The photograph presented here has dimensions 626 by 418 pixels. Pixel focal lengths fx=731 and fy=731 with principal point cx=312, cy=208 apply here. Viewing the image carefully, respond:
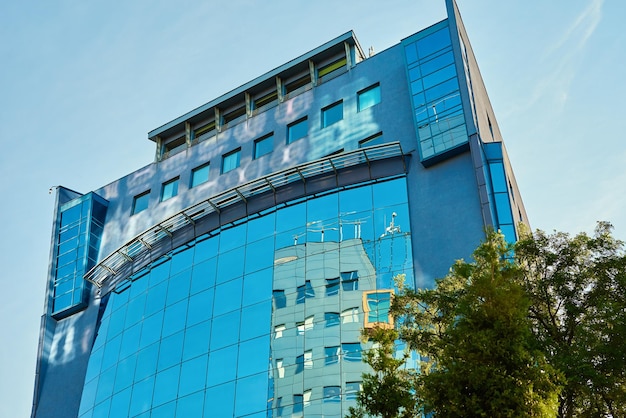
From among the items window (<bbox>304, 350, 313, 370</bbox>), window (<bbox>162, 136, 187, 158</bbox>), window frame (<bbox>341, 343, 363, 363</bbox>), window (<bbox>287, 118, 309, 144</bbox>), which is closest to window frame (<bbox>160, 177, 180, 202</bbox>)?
window (<bbox>162, 136, 187, 158</bbox>)

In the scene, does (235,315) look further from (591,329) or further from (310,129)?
(591,329)

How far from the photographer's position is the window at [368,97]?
116ft

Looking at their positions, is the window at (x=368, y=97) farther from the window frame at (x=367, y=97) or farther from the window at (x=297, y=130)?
the window at (x=297, y=130)

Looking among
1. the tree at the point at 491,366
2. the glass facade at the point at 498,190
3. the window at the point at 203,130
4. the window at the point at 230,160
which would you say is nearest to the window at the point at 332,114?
the window at the point at 230,160

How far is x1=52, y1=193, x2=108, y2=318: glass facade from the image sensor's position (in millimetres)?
41031

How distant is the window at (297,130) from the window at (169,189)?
7731mm

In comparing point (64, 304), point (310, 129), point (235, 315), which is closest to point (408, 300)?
point (235, 315)

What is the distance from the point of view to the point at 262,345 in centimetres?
3056

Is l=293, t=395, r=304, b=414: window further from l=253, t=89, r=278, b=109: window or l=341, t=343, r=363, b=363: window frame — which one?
l=253, t=89, r=278, b=109: window

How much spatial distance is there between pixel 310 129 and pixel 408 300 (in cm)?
1710

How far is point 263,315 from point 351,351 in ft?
16.1

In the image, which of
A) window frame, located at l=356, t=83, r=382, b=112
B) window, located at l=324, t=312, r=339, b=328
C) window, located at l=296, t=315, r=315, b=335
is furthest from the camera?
window frame, located at l=356, t=83, r=382, b=112

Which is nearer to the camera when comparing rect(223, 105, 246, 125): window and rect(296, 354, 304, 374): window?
rect(296, 354, 304, 374): window

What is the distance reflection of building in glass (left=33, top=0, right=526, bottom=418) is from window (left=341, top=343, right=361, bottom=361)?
55 mm
